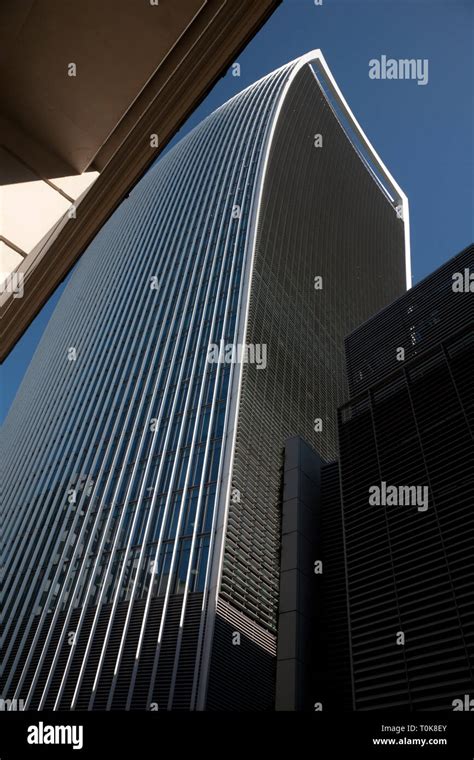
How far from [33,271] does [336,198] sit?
72.0 m

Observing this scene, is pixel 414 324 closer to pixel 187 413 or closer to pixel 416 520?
pixel 416 520

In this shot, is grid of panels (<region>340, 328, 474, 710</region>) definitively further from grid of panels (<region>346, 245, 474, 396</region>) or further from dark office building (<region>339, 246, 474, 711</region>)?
grid of panels (<region>346, 245, 474, 396</region>)

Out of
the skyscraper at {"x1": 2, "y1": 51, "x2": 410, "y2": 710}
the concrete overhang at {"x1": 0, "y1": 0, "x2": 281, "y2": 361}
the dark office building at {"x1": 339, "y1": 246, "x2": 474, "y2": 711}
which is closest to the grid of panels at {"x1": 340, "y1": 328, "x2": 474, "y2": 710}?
the dark office building at {"x1": 339, "y1": 246, "x2": 474, "y2": 711}

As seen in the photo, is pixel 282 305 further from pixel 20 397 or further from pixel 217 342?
pixel 20 397

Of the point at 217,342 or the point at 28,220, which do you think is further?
the point at 217,342

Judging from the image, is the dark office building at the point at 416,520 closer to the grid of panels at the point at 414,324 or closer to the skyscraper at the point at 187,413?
the grid of panels at the point at 414,324

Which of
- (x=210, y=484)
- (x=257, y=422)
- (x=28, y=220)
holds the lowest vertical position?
(x=28, y=220)

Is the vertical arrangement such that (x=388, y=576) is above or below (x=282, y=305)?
below

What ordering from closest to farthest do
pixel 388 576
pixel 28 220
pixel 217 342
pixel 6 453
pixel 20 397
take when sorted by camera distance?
pixel 28 220, pixel 388 576, pixel 217 342, pixel 6 453, pixel 20 397

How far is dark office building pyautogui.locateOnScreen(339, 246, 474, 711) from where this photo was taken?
10422 millimetres

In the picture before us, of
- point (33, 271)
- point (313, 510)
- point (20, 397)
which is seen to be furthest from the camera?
point (20, 397)

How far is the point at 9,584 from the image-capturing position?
3350 centimetres

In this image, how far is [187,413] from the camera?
108 ft

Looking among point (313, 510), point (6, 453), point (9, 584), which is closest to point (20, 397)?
point (6, 453)
